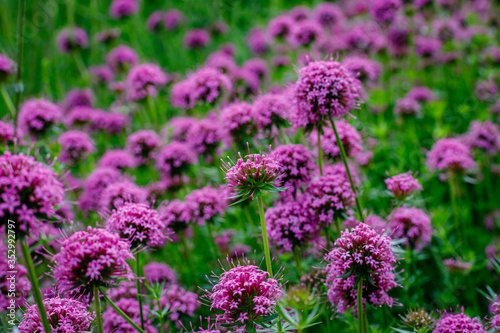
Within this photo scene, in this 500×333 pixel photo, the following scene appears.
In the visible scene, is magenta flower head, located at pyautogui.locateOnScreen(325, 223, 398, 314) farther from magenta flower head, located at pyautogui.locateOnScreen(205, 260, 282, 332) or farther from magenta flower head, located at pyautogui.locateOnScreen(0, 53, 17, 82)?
magenta flower head, located at pyautogui.locateOnScreen(0, 53, 17, 82)

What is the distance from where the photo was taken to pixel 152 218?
272 centimetres

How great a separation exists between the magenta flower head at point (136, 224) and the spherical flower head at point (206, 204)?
97 centimetres

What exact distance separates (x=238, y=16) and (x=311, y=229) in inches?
258

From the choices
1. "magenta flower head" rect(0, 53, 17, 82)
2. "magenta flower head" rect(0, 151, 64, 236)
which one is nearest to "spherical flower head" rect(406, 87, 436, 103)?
"magenta flower head" rect(0, 151, 64, 236)

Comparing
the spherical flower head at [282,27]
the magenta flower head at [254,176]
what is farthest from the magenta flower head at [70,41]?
the magenta flower head at [254,176]

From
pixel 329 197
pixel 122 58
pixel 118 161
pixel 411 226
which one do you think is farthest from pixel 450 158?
pixel 122 58

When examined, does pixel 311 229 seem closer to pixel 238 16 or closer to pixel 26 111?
pixel 26 111

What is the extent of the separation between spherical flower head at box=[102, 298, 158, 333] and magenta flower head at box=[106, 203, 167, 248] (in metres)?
0.58

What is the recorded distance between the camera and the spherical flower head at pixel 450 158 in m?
3.95

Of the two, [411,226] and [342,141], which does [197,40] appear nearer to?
[342,141]

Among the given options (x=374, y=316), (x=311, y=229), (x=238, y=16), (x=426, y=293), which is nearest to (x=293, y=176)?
(x=311, y=229)

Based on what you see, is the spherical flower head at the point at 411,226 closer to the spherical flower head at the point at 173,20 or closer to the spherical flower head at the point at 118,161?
the spherical flower head at the point at 118,161

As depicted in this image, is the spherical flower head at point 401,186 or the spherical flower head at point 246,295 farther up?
the spherical flower head at point 401,186

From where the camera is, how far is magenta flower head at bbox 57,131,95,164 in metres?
5.15
